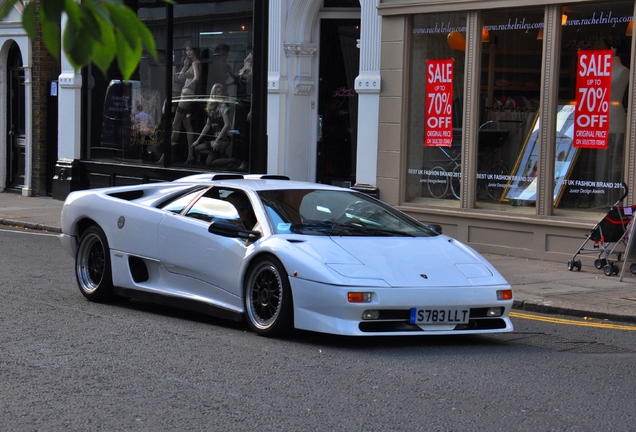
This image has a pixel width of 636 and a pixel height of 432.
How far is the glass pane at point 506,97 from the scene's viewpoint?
47.1 ft

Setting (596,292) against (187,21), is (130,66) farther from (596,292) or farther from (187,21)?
(187,21)

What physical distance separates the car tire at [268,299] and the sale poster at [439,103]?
26.4 feet

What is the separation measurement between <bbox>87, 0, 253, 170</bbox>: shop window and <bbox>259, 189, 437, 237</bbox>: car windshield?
385 inches

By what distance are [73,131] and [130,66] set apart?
64.7 ft

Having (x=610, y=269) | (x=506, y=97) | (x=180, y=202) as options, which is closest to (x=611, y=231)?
(x=610, y=269)

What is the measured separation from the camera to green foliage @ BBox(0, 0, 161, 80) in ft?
8.59

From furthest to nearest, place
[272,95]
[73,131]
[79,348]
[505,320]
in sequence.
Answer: [73,131], [272,95], [505,320], [79,348]

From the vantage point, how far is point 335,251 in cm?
773

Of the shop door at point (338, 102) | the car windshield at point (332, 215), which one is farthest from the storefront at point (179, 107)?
the car windshield at point (332, 215)

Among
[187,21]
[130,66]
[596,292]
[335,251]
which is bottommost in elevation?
[596,292]

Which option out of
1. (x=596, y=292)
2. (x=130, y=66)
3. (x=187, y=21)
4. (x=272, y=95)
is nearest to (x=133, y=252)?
(x=596, y=292)

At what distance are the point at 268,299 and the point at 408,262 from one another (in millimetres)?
1132

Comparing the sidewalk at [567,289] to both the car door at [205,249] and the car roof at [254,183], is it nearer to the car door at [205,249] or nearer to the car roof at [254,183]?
the car roof at [254,183]

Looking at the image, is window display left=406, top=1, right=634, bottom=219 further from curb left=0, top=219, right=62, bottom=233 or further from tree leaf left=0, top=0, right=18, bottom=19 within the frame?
tree leaf left=0, top=0, right=18, bottom=19
